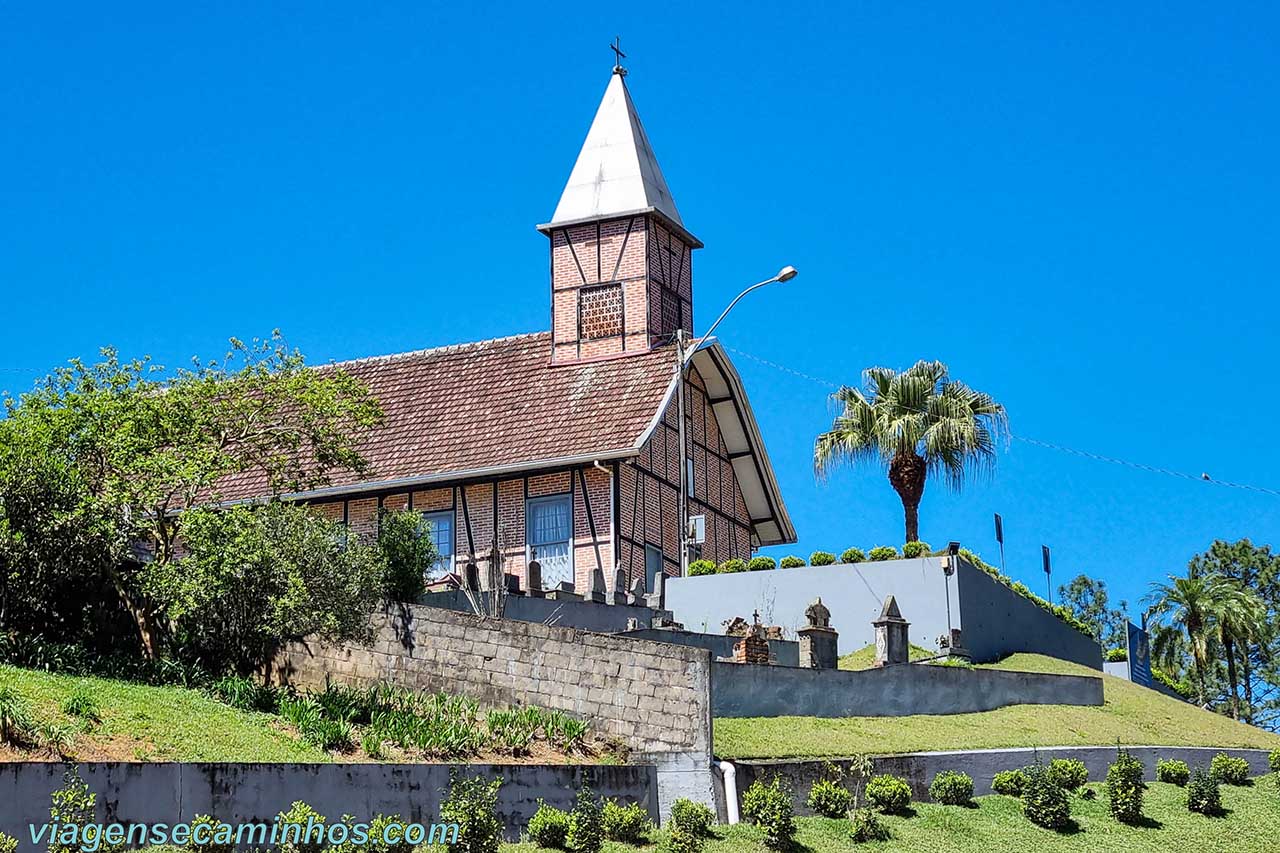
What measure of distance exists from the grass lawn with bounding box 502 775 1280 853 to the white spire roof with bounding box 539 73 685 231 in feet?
67.9

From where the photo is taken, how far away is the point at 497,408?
38812 millimetres

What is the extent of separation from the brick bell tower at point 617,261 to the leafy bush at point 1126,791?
19.0 metres

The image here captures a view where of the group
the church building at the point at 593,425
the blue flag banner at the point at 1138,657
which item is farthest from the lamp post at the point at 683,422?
the blue flag banner at the point at 1138,657

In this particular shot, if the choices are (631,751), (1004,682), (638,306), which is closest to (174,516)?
(631,751)

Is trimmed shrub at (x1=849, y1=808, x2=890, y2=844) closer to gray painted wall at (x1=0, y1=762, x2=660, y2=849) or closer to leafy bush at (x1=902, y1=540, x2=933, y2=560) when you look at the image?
gray painted wall at (x1=0, y1=762, x2=660, y2=849)

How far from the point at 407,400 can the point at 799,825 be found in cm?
2270

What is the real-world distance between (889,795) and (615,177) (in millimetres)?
→ 22782

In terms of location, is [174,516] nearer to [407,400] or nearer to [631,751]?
[631,751]

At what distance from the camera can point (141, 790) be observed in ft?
49.1

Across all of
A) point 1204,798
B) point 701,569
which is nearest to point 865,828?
point 1204,798

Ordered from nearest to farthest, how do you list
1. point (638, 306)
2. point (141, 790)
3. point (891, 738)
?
point (141, 790)
point (891, 738)
point (638, 306)

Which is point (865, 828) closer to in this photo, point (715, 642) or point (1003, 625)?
point (715, 642)

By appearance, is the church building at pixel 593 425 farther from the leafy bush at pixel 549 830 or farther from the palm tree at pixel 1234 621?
the leafy bush at pixel 549 830

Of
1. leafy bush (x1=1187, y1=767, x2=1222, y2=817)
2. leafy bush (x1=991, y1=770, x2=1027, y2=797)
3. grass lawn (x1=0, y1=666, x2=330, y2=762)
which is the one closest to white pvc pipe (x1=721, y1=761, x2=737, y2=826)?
leafy bush (x1=991, y1=770, x2=1027, y2=797)
